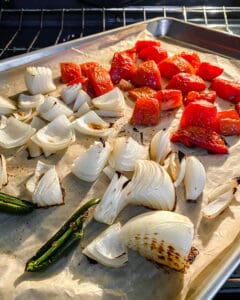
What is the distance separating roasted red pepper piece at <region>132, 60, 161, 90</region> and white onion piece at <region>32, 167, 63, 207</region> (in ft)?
2.58

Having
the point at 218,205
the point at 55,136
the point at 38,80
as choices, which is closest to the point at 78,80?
the point at 38,80

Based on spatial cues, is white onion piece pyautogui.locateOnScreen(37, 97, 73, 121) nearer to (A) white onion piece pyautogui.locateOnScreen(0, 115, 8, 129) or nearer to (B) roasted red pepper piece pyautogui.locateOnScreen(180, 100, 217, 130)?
(A) white onion piece pyautogui.locateOnScreen(0, 115, 8, 129)

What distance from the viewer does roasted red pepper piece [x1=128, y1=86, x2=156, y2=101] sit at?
2.02 meters

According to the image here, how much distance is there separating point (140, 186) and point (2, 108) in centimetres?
76

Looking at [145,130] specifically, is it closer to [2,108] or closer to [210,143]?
[210,143]

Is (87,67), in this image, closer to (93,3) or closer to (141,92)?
(141,92)

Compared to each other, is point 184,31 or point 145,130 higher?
point 184,31

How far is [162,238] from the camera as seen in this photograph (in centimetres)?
124

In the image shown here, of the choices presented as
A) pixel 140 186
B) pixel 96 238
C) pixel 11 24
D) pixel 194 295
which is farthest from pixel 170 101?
pixel 11 24

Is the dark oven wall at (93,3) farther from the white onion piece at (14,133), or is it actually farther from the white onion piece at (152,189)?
the white onion piece at (152,189)

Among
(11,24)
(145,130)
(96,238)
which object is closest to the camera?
(96,238)

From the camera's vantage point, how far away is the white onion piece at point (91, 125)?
Result: 1808mm

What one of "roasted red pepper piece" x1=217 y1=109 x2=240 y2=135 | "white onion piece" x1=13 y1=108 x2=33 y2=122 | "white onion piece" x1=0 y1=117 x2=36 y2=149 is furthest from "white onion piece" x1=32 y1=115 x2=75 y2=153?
"roasted red pepper piece" x1=217 y1=109 x2=240 y2=135

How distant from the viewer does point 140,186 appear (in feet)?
4.73
